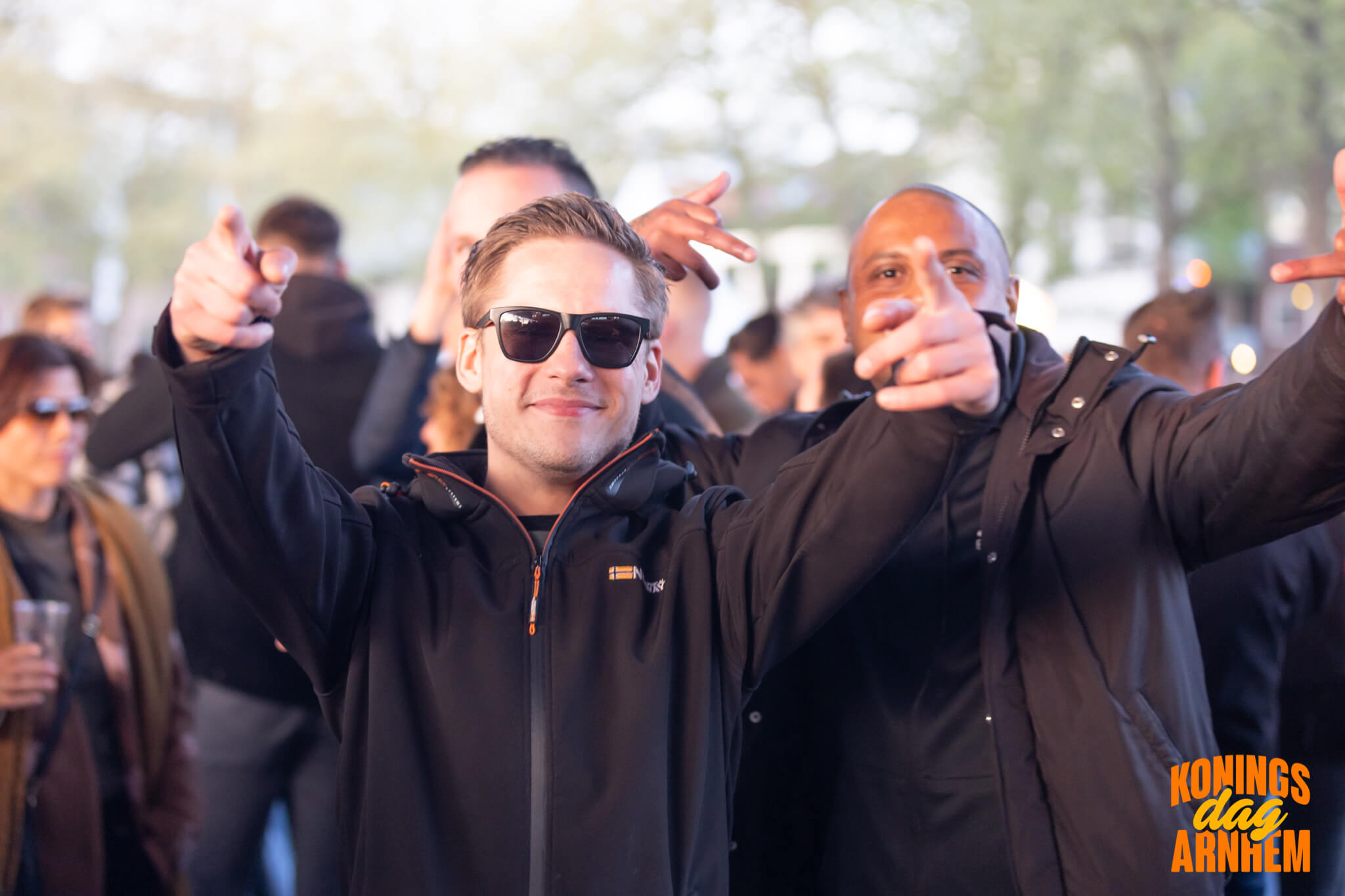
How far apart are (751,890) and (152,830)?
216 cm

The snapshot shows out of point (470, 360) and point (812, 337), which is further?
point (812, 337)

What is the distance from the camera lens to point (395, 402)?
11.2ft

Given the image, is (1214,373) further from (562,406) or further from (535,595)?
(535,595)

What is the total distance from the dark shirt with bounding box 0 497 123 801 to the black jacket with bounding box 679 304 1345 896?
2640 millimetres

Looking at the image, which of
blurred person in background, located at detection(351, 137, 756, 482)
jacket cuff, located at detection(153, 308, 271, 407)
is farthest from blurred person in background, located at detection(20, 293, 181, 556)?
jacket cuff, located at detection(153, 308, 271, 407)

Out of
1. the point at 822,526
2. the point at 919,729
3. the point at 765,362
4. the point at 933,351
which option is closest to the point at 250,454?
the point at 822,526

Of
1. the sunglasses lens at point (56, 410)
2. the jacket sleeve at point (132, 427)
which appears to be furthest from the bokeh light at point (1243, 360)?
the sunglasses lens at point (56, 410)

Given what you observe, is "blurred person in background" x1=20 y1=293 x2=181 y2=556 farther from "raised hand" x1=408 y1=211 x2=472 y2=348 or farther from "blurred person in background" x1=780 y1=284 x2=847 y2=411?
"blurred person in background" x1=780 y1=284 x2=847 y2=411

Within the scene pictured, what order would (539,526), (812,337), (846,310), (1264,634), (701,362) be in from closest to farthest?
(539,526)
(846,310)
(1264,634)
(812,337)
(701,362)

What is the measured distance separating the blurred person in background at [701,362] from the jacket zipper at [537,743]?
323 cm

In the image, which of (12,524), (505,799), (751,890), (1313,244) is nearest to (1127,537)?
(751,890)

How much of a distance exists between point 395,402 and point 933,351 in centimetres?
229

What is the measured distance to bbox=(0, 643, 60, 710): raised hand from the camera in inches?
124

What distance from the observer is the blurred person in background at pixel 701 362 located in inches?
207
